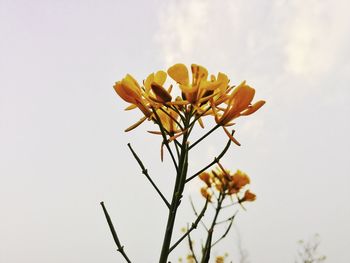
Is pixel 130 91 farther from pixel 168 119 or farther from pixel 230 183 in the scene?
pixel 230 183

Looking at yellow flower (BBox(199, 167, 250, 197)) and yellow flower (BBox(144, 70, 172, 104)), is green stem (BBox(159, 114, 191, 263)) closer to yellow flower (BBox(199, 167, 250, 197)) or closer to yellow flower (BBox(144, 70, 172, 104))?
yellow flower (BBox(144, 70, 172, 104))

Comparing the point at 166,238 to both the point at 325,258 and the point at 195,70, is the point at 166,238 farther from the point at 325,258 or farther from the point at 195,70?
the point at 325,258

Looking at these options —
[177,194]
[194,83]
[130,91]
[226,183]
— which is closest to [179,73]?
[194,83]

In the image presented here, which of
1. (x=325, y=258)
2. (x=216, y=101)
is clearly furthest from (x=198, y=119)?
(x=325, y=258)

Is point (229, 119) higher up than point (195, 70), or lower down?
lower down

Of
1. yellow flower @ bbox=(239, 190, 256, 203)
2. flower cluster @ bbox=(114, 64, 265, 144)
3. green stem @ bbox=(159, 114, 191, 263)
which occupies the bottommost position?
green stem @ bbox=(159, 114, 191, 263)

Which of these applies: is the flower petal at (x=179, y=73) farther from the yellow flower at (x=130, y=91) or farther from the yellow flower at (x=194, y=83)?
the yellow flower at (x=130, y=91)

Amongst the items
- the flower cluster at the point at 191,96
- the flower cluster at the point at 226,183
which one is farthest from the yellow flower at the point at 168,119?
the flower cluster at the point at 226,183

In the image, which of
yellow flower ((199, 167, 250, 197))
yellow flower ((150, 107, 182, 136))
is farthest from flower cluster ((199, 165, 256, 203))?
yellow flower ((150, 107, 182, 136))
